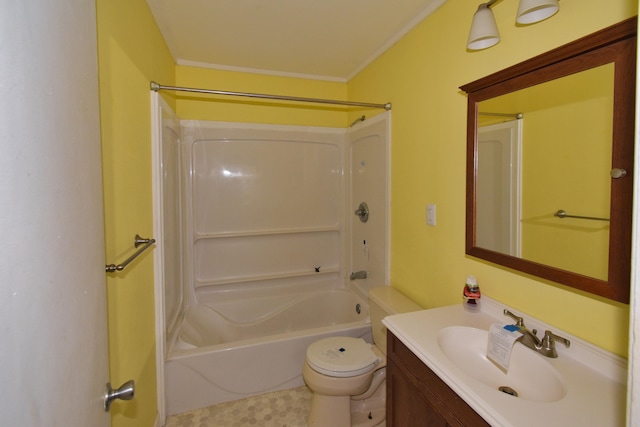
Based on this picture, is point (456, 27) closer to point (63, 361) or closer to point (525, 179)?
point (525, 179)

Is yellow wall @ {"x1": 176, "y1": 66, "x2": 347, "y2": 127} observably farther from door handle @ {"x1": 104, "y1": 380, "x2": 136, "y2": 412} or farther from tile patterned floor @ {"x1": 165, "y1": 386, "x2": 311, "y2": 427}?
door handle @ {"x1": 104, "y1": 380, "x2": 136, "y2": 412}

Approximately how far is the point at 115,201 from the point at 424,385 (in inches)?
52.9

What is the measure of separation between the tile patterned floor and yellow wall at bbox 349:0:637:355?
103 centimetres

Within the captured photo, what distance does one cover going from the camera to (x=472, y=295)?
1.33 meters

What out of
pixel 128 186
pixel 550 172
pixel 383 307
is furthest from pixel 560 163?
pixel 128 186

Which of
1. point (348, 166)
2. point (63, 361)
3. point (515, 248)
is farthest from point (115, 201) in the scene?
point (348, 166)

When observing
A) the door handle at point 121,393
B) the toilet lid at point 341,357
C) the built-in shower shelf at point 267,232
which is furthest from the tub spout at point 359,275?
the door handle at point 121,393

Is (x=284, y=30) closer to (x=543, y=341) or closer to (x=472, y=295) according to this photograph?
(x=472, y=295)

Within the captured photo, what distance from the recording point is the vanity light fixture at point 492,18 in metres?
1.01

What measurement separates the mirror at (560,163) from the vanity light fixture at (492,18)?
5.4 inches

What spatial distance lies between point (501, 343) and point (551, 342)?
15 centimetres

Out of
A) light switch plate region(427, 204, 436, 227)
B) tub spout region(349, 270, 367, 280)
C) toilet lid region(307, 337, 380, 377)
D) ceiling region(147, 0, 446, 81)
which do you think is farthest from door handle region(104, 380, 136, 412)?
tub spout region(349, 270, 367, 280)

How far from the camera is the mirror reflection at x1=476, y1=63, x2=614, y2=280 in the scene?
0.94m

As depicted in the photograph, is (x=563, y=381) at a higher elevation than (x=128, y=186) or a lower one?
lower
